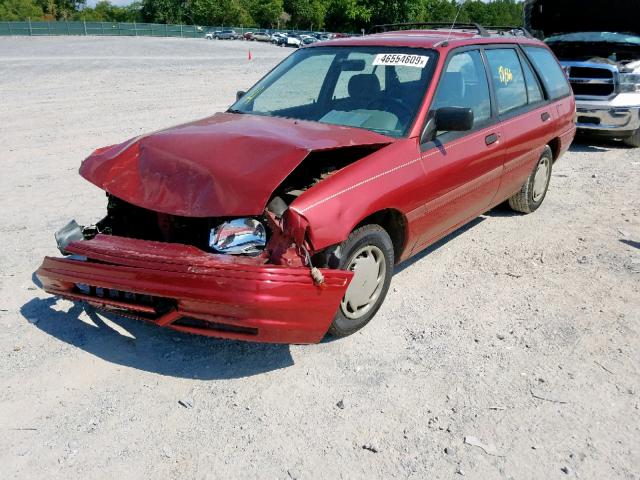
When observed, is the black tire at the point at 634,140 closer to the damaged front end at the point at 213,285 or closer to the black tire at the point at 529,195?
the black tire at the point at 529,195

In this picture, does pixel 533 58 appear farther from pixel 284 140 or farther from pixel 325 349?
pixel 325 349

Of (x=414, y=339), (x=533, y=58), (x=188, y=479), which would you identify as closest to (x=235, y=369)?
(x=188, y=479)

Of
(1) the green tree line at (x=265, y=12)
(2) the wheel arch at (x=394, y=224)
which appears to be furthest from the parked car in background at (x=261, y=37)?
(2) the wheel arch at (x=394, y=224)

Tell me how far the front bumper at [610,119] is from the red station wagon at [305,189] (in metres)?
4.78

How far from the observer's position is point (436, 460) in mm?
2732

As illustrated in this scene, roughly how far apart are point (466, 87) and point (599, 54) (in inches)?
281

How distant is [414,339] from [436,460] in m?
1.09

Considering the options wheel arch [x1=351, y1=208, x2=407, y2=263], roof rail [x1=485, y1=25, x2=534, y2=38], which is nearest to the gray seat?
wheel arch [x1=351, y1=208, x2=407, y2=263]

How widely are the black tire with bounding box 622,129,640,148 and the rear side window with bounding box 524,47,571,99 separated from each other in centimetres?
369

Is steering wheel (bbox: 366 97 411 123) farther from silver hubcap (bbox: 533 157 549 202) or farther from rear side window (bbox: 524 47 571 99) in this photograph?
silver hubcap (bbox: 533 157 549 202)

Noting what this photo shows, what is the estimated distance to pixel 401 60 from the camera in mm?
4410

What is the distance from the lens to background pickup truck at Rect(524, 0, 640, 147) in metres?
9.19

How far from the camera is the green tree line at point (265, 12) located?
7669 cm

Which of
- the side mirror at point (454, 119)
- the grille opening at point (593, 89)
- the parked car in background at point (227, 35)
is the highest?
the parked car in background at point (227, 35)
